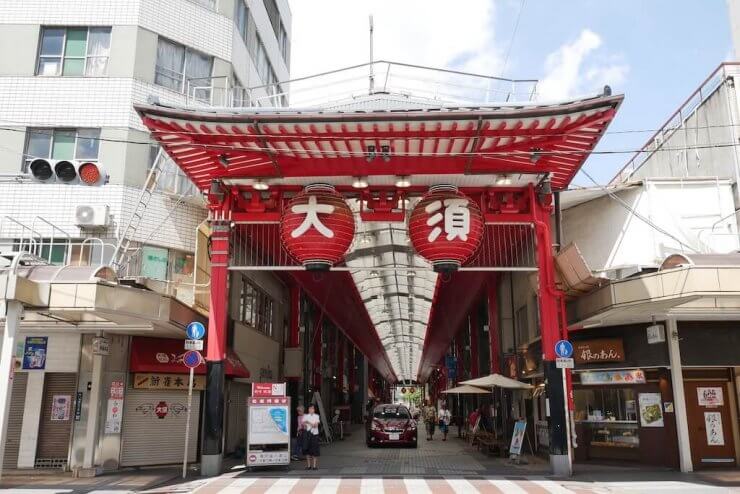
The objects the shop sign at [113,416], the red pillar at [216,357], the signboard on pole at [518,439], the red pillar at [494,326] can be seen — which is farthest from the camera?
the red pillar at [494,326]

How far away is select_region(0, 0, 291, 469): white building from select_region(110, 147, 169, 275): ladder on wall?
0.51 feet

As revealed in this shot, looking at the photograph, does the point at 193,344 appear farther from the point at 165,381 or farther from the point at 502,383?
the point at 502,383

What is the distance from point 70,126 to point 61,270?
6107mm

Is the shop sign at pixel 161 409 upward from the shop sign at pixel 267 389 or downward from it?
downward

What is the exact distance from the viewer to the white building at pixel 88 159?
15.0 metres

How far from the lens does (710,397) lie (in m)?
15.2

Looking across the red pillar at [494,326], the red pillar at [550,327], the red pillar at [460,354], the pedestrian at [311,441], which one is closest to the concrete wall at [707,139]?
the red pillar at [550,327]

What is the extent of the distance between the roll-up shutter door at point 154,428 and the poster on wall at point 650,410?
11924 mm

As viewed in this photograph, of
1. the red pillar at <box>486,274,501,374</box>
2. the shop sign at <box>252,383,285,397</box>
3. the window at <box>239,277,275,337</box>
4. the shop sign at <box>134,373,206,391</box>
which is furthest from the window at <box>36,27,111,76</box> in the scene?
A: the red pillar at <box>486,274,501,374</box>

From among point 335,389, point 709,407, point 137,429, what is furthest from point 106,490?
point 335,389

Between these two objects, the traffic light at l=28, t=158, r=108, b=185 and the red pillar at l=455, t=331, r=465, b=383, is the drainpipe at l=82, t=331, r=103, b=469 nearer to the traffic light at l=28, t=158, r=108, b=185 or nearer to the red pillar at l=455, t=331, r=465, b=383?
the traffic light at l=28, t=158, r=108, b=185

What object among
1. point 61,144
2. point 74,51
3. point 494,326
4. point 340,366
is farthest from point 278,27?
point 340,366

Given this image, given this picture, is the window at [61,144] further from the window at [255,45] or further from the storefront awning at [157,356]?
the window at [255,45]

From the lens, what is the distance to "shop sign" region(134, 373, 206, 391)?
51.5 ft
